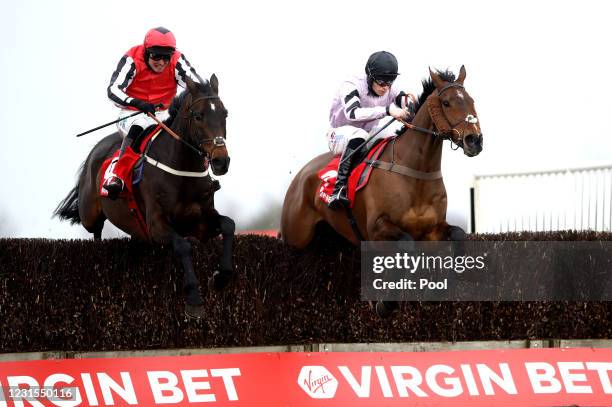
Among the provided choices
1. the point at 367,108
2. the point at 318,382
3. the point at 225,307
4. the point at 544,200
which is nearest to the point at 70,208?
the point at 225,307

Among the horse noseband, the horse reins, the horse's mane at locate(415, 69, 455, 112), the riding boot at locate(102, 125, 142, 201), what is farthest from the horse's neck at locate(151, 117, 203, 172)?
the horse's mane at locate(415, 69, 455, 112)

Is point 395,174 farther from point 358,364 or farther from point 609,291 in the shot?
point 609,291

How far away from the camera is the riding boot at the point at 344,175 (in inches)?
321

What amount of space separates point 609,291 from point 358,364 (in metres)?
2.74

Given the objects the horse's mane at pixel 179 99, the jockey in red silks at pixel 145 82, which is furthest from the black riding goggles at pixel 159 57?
the horse's mane at pixel 179 99

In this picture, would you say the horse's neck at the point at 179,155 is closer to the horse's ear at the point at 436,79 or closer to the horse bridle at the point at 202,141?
the horse bridle at the point at 202,141

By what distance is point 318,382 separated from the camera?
6812mm

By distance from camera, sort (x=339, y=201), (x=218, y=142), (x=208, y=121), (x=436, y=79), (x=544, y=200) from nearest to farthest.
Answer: (x=218, y=142)
(x=208, y=121)
(x=436, y=79)
(x=339, y=201)
(x=544, y=200)

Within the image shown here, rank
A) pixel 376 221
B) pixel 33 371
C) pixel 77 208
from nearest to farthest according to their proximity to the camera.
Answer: pixel 33 371 → pixel 376 221 → pixel 77 208

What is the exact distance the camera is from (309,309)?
839 centimetres

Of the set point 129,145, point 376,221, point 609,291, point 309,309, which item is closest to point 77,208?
point 129,145

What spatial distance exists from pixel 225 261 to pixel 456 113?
1.82 m

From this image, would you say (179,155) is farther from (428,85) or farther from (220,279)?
(428,85)

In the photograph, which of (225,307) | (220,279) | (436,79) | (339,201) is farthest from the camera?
(225,307)
